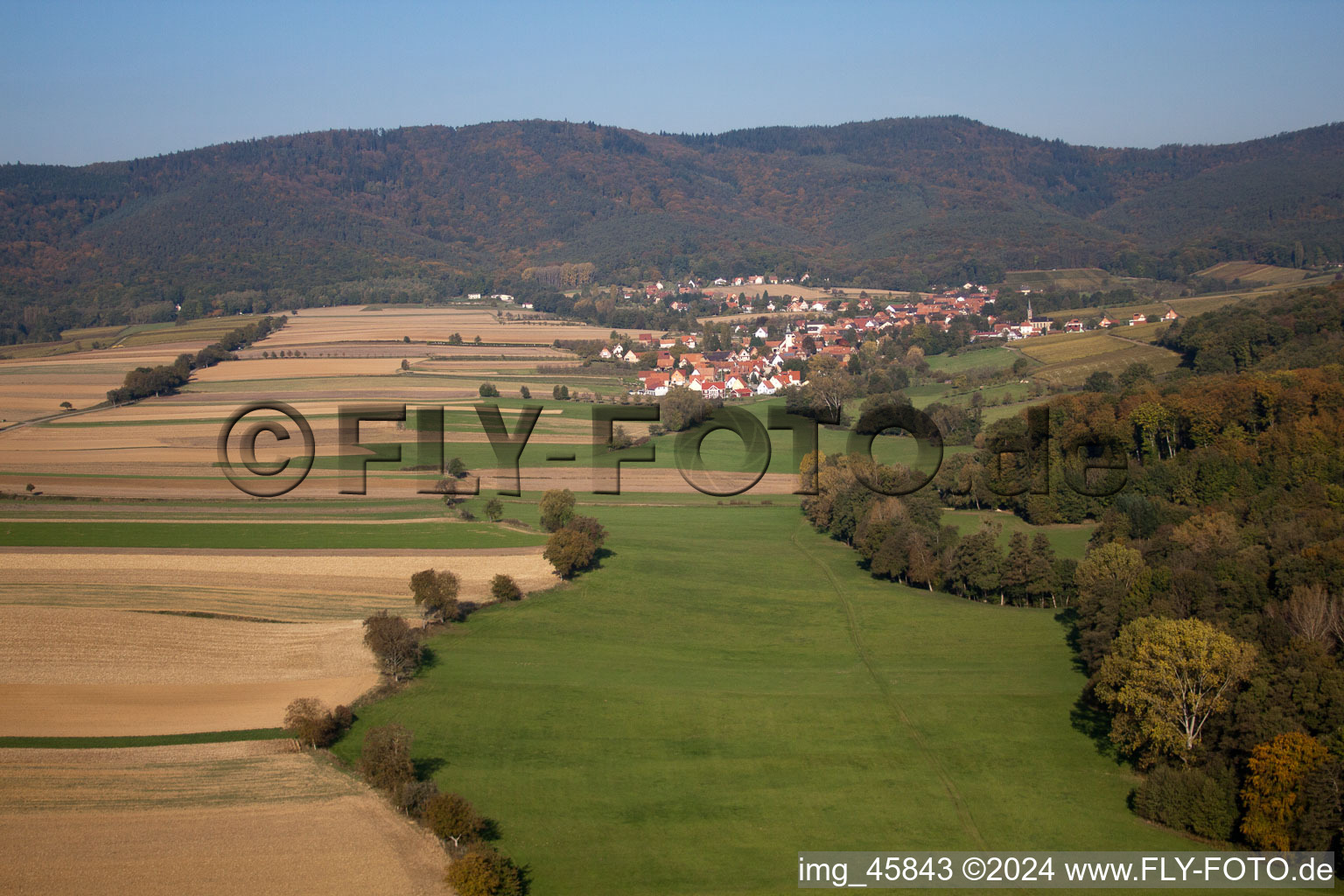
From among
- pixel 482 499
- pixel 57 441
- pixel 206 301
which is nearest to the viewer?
pixel 482 499

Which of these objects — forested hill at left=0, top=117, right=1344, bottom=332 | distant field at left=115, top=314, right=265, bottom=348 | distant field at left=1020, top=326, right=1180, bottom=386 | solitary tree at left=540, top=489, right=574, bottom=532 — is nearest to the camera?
solitary tree at left=540, top=489, right=574, bottom=532

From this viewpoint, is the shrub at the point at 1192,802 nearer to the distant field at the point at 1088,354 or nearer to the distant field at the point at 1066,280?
the distant field at the point at 1088,354

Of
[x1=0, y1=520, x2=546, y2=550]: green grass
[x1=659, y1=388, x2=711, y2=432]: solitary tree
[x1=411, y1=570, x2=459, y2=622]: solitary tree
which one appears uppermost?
[x1=659, y1=388, x2=711, y2=432]: solitary tree

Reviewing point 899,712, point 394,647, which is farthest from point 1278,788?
point 394,647

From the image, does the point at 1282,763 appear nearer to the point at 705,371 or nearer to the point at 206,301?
the point at 705,371

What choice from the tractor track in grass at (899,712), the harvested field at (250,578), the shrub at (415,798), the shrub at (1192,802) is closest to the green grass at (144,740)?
the shrub at (415,798)

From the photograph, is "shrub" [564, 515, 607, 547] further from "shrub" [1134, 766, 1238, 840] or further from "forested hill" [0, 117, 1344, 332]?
"forested hill" [0, 117, 1344, 332]

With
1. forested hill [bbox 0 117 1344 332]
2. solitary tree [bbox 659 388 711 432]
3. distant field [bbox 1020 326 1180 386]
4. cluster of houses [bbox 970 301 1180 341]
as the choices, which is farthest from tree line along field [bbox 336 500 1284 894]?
forested hill [bbox 0 117 1344 332]

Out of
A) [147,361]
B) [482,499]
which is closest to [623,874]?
[482,499]
